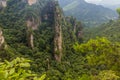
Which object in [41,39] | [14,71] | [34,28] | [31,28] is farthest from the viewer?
[34,28]

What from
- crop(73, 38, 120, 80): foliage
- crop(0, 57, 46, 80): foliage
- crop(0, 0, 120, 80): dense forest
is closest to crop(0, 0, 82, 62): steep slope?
crop(0, 0, 120, 80): dense forest

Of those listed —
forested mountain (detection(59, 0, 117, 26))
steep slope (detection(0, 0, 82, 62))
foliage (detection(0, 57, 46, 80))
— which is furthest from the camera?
forested mountain (detection(59, 0, 117, 26))

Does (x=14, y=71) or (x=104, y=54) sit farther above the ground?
(x=14, y=71)

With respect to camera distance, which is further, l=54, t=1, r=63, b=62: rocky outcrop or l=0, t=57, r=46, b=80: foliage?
l=54, t=1, r=63, b=62: rocky outcrop

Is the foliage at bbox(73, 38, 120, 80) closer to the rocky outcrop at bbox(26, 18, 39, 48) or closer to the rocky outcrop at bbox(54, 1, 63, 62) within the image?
the rocky outcrop at bbox(26, 18, 39, 48)

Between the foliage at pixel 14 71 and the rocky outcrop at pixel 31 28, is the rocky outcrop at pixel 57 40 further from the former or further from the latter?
the foliage at pixel 14 71

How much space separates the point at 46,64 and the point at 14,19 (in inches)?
595

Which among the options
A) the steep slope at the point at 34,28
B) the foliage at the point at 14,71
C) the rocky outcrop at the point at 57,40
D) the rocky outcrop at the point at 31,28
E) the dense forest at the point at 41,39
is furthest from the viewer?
the rocky outcrop at the point at 57,40

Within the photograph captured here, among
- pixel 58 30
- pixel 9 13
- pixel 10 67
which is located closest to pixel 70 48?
pixel 58 30

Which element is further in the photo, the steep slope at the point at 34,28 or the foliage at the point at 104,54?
the steep slope at the point at 34,28

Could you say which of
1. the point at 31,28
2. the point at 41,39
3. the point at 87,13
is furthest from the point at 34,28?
the point at 87,13

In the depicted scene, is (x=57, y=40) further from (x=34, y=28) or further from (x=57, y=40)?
(x=34, y=28)

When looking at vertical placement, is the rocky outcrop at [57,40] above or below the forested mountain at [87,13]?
below

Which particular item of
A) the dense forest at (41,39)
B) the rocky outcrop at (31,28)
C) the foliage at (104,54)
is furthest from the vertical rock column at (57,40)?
the foliage at (104,54)
